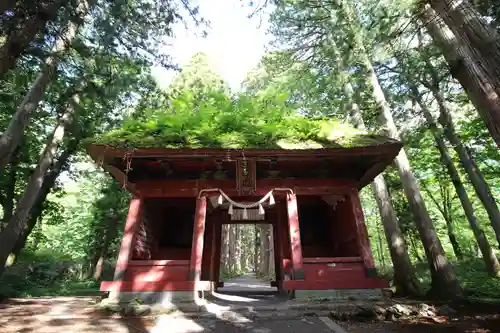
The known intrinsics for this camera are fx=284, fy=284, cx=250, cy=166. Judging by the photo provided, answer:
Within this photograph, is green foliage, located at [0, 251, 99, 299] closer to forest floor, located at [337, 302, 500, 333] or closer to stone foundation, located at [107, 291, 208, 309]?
stone foundation, located at [107, 291, 208, 309]

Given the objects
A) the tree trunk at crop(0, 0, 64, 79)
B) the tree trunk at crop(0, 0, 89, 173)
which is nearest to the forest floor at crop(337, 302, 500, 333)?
the tree trunk at crop(0, 0, 64, 79)

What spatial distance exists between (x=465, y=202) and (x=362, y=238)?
8.06 m

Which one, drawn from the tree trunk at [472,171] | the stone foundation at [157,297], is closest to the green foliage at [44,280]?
the stone foundation at [157,297]

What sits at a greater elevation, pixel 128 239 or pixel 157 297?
pixel 128 239

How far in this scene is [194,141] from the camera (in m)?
6.87

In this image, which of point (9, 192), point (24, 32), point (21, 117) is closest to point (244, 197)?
point (24, 32)

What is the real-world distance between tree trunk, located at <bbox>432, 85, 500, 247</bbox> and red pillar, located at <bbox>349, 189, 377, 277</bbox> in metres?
5.67

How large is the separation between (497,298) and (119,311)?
9.60 meters

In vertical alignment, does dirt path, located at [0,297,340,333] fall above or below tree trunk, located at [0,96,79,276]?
below

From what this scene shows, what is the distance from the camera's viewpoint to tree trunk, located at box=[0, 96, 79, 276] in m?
8.93

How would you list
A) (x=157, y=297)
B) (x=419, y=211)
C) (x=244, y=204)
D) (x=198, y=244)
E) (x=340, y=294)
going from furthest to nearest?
(x=419, y=211)
(x=244, y=204)
(x=198, y=244)
(x=340, y=294)
(x=157, y=297)

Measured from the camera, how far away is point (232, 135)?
731cm

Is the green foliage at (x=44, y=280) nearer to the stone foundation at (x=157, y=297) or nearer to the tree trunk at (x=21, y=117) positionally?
the tree trunk at (x=21, y=117)

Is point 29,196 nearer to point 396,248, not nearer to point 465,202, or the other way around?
point 396,248
